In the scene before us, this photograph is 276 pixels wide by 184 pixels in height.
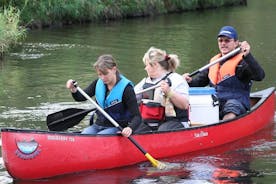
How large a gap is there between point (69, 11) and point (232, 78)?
17703 millimetres

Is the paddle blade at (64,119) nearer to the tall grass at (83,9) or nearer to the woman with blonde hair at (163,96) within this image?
the woman with blonde hair at (163,96)

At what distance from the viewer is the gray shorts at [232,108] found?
8945 millimetres

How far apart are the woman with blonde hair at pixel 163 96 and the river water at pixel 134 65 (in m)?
0.46

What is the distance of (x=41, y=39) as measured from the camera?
21391mm

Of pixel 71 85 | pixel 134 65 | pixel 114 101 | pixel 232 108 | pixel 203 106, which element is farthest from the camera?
pixel 134 65

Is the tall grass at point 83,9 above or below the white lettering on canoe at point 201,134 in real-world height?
above

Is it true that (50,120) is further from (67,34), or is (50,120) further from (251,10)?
(251,10)

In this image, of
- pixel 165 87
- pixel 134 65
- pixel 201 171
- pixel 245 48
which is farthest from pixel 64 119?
pixel 134 65

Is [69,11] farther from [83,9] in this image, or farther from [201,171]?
[201,171]

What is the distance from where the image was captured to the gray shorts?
895cm

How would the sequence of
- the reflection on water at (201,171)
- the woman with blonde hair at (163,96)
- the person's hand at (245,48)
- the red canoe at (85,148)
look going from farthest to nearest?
1. the person's hand at (245,48)
2. the woman with blonde hair at (163,96)
3. the reflection on water at (201,171)
4. the red canoe at (85,148)

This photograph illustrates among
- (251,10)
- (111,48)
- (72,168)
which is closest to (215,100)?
(72,168)

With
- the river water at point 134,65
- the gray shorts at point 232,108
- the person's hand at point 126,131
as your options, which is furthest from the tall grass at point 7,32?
the person's hand at point 126,131

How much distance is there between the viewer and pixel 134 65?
1578cm
